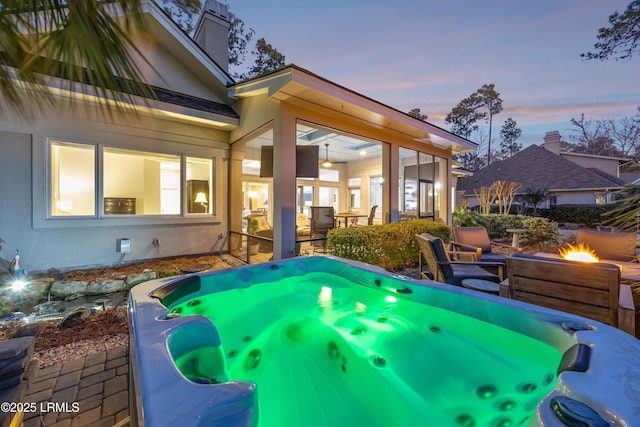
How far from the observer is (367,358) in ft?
8.85

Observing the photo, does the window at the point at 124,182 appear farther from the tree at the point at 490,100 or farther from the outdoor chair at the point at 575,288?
the tree at the point at 490,100

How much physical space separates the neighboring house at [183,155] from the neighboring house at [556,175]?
12.1 meters

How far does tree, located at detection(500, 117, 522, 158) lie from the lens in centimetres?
3161

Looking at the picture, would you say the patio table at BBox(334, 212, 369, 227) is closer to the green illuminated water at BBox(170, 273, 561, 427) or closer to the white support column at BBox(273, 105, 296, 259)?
the white support column at BBox(273, 105, 296, 259)

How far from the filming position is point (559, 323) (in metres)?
1.97

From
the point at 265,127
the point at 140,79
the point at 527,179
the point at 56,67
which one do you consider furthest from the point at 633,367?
the point at 527,179

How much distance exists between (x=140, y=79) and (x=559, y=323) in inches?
131

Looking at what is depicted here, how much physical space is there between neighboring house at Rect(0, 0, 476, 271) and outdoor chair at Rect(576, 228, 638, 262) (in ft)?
13.1

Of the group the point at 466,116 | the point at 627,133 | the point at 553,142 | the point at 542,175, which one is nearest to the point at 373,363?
the point at 542,175

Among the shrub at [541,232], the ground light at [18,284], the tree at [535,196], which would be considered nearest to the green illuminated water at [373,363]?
the ground light at [18,284]

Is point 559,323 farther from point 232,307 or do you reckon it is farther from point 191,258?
point 191,258

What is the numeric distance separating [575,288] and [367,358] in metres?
2.00

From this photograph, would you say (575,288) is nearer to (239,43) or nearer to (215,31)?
(215,31)

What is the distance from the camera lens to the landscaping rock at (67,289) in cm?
418
